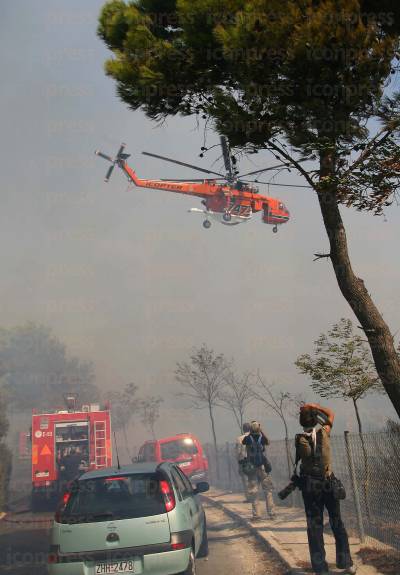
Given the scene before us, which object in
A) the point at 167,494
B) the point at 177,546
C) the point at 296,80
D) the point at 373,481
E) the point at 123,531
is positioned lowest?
the point at 177,546

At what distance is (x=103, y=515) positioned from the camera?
632 cm

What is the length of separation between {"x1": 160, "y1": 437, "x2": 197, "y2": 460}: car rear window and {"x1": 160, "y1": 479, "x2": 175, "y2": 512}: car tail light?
35.8ft

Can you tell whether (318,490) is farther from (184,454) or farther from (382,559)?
(184,454)

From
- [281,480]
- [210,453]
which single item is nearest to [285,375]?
[210,453]

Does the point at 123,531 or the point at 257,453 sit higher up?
the point at 257,453

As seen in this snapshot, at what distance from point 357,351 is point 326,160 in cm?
475

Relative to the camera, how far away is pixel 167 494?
6570mm

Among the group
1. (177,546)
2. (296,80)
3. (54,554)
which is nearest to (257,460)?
(177,546)

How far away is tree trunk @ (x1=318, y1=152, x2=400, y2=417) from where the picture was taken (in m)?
6.63

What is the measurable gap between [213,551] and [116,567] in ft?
10.8

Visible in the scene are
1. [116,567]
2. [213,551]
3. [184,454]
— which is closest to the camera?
[116,567]

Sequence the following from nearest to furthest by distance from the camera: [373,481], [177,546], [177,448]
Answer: [177,546] < [373,481] < [177,448]

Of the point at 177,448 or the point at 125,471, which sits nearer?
the point at 125,471

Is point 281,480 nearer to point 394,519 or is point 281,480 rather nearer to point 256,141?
point 394,519
